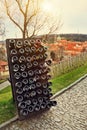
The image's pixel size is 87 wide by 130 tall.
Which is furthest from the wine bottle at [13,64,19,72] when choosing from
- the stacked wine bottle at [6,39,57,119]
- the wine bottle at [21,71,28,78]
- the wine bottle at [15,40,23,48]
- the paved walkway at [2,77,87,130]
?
the paved walkway at [2,77,87,130]

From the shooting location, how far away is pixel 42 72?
380 inches

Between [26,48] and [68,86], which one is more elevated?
[26,48]

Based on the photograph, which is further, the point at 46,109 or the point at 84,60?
the point at 84,60

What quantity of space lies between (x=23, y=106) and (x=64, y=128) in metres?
1.62

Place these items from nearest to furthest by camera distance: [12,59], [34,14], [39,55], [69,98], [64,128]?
[64,128] → [12,59] → [39,55] → [69,98] → [34,14]

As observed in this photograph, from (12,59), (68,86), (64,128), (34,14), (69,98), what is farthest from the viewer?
(34,14)

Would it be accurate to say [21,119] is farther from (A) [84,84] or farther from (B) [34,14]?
(B) [34,14]

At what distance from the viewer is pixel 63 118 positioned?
29.6 ft

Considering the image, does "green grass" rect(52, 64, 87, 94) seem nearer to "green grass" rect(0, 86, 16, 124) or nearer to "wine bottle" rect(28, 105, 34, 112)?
"green grass" rect(0, 86, 16, 124)

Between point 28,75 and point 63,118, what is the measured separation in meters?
1.88

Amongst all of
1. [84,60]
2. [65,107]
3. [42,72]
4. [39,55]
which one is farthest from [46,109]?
[84,60]

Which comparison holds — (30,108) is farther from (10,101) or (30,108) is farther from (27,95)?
(10,101)

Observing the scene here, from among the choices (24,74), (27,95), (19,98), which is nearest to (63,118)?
(27,95)

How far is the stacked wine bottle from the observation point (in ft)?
29.5
